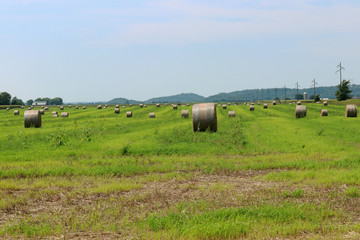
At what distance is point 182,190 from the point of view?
10344 mm

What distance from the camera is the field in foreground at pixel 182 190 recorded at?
7.15 m

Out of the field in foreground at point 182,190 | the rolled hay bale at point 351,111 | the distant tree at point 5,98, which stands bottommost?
the field in foreground at point 182,190

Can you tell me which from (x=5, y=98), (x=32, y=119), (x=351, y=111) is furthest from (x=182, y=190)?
(x=5, y=98)

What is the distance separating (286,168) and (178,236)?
7834 millimetres


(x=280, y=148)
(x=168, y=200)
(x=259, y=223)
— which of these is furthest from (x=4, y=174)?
(x=280, y=148)

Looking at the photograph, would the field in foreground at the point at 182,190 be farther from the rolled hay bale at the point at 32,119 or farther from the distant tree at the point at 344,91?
the distant tree at the point at 344,91

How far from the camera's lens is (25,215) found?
8344 millimetres

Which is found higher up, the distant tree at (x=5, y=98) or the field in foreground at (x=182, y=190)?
the distant tree at (x=5, y=98)

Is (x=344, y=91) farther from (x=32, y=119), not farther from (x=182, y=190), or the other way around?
(x=182, y=190)

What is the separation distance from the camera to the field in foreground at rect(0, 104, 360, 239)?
7148mm

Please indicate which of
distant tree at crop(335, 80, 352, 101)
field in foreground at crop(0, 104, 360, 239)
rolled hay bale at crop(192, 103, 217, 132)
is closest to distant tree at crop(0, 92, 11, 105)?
distant tree at crop(335, 80, 352, 101)

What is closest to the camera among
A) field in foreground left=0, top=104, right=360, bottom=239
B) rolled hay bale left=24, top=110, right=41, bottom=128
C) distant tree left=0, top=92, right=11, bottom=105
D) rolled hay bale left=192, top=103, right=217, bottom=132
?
field in foreground left=0, top=104, right=360, bottom=239

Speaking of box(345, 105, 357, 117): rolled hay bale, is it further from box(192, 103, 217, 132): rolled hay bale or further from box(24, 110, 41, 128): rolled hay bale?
box(24, 110, 41, 128): rolled hay bale

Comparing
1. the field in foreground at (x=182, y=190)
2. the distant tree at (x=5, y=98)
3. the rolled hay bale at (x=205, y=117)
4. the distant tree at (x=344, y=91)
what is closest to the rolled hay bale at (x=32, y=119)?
the field in foreground at (x=182, y=190)
